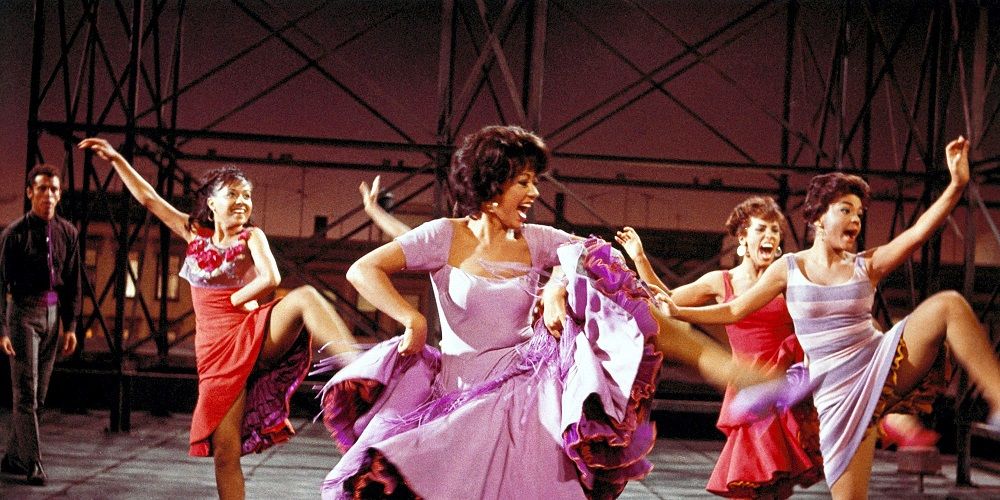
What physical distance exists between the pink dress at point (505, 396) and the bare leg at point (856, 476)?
122 centimetres

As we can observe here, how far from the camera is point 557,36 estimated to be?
1059 centimetres

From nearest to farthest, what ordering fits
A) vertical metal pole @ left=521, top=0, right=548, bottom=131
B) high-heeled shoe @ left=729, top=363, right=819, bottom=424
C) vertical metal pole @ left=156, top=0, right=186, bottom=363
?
high-heeled shoe @ left=729, top=363, right=819, bottom=424, vertical metal pole @ left=521, top=0, right=548, bottom=131, vertical metal pole @ left=156, top=0, right=186, bottom=363

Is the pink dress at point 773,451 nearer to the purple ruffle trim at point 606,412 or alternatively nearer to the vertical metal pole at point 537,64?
the purple ruffle trim at point 606,412

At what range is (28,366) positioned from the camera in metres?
4.96

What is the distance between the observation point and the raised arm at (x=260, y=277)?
402 centimetres

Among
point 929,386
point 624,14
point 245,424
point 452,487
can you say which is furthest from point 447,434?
point 624,14

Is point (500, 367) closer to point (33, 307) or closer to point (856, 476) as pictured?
point (856, 476)

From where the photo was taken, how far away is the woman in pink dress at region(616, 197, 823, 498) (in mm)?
3977

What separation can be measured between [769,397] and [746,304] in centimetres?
41

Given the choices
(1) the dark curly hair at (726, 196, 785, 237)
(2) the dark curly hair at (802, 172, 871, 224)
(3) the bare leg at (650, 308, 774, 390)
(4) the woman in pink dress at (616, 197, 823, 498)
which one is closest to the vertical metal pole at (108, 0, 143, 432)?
(4) the woman in pink dress at (616, 197, 823, 498)

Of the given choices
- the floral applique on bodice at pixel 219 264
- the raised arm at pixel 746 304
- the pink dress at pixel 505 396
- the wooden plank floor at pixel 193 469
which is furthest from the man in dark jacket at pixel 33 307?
the raised arm at pixel 746 304

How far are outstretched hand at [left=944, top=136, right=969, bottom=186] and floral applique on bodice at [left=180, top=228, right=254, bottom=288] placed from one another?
8.95 ft

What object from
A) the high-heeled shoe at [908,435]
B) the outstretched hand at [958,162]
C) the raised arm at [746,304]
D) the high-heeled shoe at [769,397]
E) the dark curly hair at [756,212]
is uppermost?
the outstretched hand at [958,162]

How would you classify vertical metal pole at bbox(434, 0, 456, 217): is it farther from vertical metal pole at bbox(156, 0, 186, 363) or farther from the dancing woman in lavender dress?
the dancing woman in lavender dress
